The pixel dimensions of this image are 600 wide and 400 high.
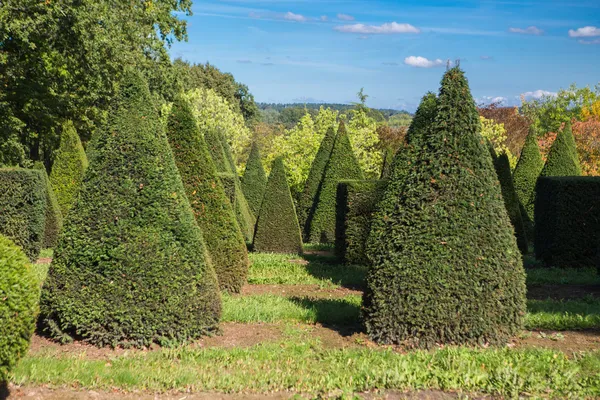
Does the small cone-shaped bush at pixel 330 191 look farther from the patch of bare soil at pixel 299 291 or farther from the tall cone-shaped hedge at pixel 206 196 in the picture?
the tall cone-shaped hedge at pixel 206 196

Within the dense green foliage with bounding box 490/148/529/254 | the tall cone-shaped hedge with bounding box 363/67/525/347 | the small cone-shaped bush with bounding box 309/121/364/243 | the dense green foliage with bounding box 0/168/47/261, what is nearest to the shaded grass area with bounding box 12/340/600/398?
the tall cone-shaped hedge with bounding box 363/67/525/347

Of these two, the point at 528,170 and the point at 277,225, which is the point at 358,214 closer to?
the point at 277,225

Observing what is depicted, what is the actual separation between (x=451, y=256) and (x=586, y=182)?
9.04 meters

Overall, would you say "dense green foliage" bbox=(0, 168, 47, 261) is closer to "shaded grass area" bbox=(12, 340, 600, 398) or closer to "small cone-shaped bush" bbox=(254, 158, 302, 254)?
"small cone-shaped bush" bbox=(254, 158, 302, 254)

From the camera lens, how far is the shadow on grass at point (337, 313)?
8.11m

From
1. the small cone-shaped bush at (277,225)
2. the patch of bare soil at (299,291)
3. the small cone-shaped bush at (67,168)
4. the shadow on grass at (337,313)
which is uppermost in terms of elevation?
the small cone-shaped bush at (67,168)

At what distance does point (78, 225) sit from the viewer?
727cm

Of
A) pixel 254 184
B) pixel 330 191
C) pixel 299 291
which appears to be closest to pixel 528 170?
pixel 330 191

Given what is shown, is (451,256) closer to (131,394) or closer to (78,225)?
(131,394)

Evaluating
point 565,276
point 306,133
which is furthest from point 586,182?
point 306,133

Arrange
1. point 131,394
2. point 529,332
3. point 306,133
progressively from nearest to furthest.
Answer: point 131,394 < point 529,332 < point 306,133

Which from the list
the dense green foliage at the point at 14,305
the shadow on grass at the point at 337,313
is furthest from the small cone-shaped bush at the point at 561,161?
the dense green foliage at the point at 14,305

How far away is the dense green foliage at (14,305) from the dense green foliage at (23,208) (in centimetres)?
996

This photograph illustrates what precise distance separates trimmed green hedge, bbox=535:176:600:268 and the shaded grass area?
28.2 feet
